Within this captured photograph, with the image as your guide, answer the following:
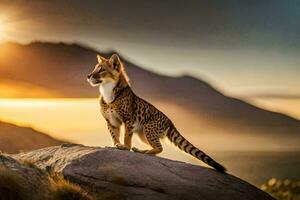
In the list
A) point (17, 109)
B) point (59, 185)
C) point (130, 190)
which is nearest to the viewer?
point (59, 185)

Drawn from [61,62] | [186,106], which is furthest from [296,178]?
[61,62]

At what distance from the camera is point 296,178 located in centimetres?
776

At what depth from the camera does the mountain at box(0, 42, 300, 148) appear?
24.3ft

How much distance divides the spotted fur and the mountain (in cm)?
105

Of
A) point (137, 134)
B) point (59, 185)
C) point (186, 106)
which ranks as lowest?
point (59, 185)

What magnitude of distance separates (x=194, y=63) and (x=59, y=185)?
277 cm

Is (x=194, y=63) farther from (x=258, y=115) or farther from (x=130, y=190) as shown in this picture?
(x=130, y=190)

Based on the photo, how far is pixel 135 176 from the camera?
5.78 metres

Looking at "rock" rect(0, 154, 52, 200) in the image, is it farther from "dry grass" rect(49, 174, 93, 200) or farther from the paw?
the paw

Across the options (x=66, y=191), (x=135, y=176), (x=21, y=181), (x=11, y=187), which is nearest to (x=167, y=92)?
(x=135, y=176)

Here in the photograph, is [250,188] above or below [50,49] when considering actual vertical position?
below

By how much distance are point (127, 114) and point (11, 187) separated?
4.94 feet

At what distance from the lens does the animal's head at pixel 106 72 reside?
6.20m

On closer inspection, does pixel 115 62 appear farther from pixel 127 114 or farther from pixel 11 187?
pixel 11 187
